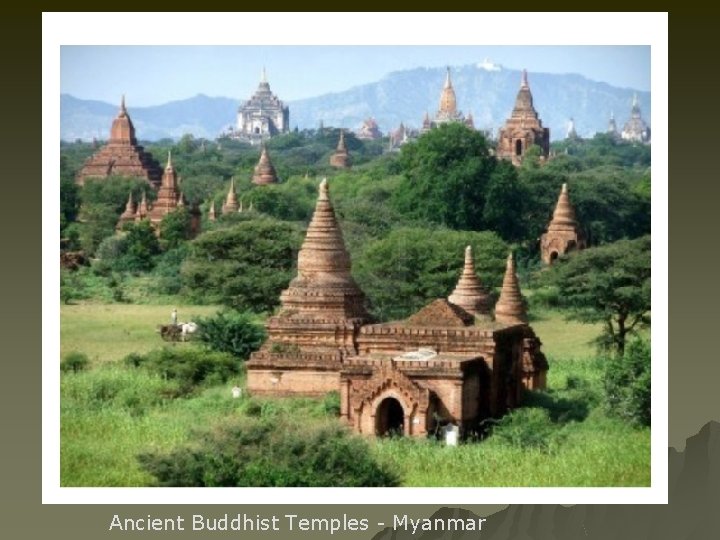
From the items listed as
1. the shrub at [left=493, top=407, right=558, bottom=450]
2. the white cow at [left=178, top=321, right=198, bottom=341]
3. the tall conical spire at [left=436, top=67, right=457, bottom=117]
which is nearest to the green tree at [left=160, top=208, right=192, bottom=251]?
the tall conical spire at [left=436, top=67, right=457, bottom=117]

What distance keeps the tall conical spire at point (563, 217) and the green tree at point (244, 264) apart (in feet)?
19.9

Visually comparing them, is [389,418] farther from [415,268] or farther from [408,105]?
[408,105]

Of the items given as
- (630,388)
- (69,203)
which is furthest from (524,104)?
(630,388)

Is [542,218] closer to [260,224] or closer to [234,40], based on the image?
[260,224]

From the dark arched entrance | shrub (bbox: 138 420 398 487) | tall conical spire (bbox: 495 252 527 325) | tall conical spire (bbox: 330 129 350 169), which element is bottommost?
shrub (bbox: 138 420 398 487)

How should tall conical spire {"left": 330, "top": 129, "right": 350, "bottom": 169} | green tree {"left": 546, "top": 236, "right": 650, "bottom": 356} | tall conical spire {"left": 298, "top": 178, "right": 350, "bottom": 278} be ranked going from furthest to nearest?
tall conical spire {"left": 330, "top": 129, "right": 350, "bottom": 169}, green tree {"left": 546, "top": 236, "right": 650, "bottom": 356}, tall conical spire {"left": 298, "top": 178, "right": 350, "bottom": 278}

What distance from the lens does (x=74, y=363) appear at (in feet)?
87.3

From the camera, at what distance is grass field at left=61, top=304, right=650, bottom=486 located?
2150 centimetres

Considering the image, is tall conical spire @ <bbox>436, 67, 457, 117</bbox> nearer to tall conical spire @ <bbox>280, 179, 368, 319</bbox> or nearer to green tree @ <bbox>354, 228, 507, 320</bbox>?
green tree @ <bbox>354, 228, 507, 320</bbox>

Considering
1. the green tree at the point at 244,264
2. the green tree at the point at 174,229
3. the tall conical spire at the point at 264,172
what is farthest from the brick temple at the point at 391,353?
the tall conical spire at the point at 264,172

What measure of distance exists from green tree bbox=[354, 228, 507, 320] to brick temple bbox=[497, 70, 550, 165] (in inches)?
546

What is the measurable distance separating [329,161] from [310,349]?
33523mm

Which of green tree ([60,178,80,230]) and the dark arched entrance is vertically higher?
green tree ([60,178,80,230])
